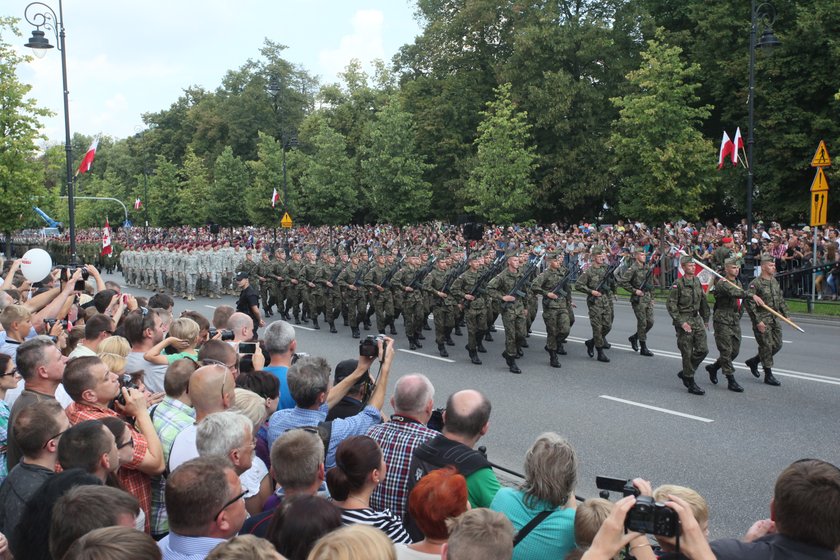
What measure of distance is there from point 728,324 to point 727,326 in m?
0.04

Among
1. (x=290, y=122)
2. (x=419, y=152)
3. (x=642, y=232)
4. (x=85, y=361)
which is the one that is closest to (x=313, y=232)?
(x=419, y=152)

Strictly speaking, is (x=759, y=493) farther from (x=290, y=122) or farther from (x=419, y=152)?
(x=290, y=122)

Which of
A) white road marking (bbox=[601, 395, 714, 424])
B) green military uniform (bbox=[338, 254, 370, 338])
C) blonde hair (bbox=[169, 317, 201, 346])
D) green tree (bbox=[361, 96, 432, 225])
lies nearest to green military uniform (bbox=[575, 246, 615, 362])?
white road marking (bbox=[601, 395, 714, 424])

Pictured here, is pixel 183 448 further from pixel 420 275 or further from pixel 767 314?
pixel 420 275

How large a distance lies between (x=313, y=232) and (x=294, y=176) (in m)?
10.8

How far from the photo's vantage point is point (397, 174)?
4306 cm

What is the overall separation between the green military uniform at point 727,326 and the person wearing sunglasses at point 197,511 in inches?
372

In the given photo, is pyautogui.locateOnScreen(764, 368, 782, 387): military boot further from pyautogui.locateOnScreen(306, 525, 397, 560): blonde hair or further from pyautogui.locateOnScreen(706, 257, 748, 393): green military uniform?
pyautogui.locateOnScreen(306, 525, 397, 560): blonde hair

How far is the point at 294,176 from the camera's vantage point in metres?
57.7

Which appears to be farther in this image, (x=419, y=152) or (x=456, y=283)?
(x=419, y=152)

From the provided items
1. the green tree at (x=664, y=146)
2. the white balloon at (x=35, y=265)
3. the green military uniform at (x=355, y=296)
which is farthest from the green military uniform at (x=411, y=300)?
the green tree at (x=664, y=146)

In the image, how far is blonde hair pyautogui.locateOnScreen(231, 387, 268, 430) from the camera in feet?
16.3

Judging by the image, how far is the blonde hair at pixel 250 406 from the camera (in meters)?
4.96

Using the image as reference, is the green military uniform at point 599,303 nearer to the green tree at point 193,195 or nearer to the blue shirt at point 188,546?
the blue shirt at point 188,546
